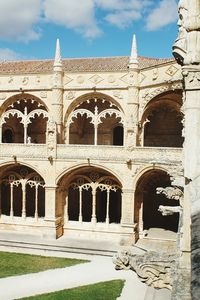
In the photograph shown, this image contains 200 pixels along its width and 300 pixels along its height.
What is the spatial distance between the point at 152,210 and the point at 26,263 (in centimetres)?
1021

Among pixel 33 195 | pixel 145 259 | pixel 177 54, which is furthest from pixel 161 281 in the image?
pixel 33 195

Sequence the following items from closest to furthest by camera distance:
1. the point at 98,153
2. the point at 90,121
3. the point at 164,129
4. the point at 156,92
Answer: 1. the point at 156,92
2. the point at 98,153
3. the point at 164,129
4. the point at 90,121

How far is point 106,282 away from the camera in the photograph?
15.9 metres

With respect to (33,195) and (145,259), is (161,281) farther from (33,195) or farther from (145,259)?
(33,195)

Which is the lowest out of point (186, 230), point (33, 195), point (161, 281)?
point (33, 195)

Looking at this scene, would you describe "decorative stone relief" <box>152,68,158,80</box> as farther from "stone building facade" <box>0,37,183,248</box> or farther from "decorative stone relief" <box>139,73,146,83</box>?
"decorative stone relief" <box>139,73,146,83</box>

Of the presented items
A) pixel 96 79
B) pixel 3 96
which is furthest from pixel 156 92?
pixel 3 96

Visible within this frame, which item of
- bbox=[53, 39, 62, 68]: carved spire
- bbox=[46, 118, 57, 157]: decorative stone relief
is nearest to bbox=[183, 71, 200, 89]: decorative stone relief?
bbox=[46, 118, 57, 157]: decorative stone relief

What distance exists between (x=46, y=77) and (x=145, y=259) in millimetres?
18118

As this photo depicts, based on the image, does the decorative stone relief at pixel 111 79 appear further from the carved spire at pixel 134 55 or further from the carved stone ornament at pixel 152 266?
the carved stone ornament at pixel 152 266

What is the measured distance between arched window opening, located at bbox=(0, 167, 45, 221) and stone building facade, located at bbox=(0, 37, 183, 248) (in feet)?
0.28

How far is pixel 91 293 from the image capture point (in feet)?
48.2

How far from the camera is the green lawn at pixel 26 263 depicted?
676 inches

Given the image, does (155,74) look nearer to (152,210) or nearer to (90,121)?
(90,121)
